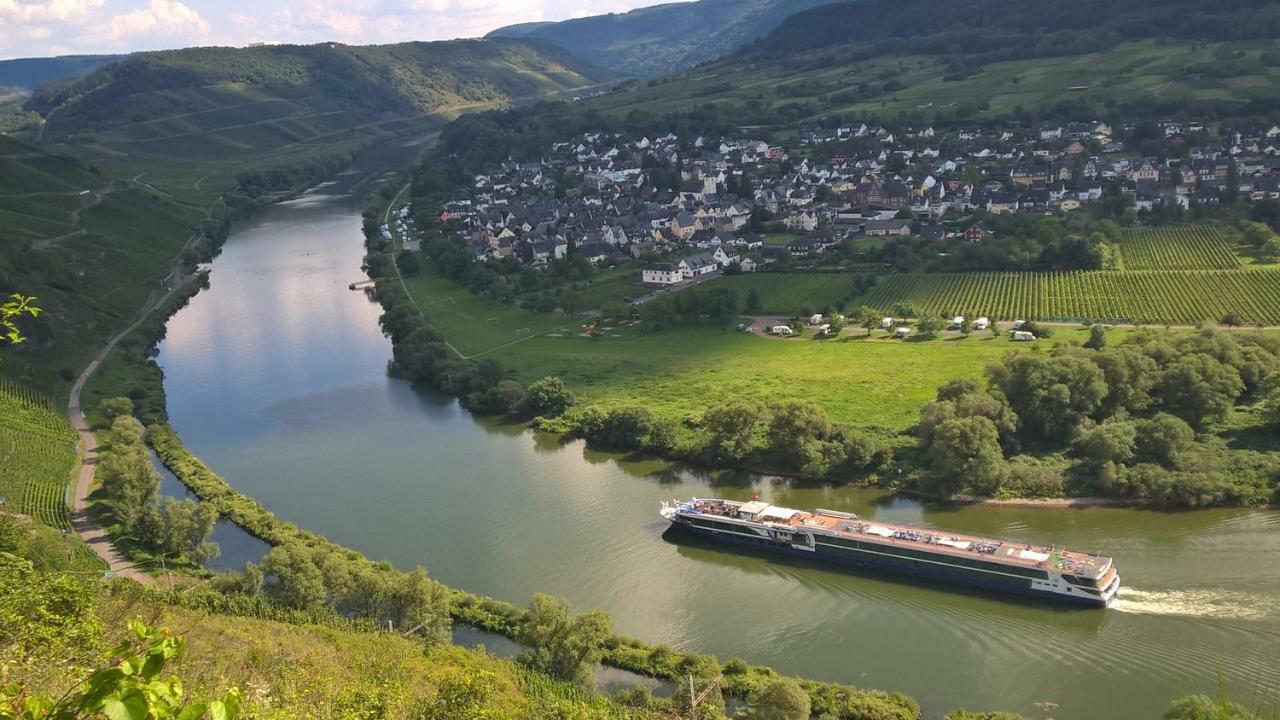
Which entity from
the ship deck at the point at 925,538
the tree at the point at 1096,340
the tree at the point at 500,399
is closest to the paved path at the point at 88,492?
the tree at the point at 500,399

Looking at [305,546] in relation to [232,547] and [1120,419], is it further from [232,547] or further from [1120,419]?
[1120,419]

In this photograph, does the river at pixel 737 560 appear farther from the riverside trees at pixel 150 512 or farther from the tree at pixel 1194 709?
the riverside trees at pixel 150 512

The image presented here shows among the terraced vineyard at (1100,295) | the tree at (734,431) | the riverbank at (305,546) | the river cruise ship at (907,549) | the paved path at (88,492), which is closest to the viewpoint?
the riverbank at (305,546)

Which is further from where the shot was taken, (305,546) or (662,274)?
(662,274)

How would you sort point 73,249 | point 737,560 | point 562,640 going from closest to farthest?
point 562,640 < point 737,560 < point 73,249

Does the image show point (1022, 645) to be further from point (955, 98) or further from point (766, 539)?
point (955, 98)

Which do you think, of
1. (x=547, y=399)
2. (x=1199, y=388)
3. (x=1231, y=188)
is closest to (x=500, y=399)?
(x=547, y=399)

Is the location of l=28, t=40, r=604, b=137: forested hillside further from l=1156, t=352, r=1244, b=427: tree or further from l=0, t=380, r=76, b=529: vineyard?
l=1156, t=352, r=1244, b=427: tree
